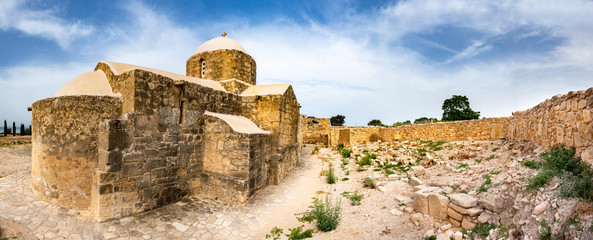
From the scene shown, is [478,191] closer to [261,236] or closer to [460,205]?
[460,205]

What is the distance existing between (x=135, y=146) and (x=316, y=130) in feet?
63.3

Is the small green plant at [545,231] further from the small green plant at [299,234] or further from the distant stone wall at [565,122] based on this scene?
the small green plant at [299,234]

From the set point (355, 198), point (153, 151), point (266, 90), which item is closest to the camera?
point (153, 151)

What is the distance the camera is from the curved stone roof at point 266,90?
9.26 m

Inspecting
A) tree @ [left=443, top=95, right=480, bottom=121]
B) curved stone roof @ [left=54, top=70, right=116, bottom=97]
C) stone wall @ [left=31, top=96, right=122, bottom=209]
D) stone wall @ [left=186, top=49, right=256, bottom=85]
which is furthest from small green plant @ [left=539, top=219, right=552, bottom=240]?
tree @ [left=443, top=95, right=480, bottom=121]

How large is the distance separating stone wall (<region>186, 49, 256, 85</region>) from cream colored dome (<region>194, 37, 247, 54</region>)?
0.31 m

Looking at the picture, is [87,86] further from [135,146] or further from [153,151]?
[153,151]

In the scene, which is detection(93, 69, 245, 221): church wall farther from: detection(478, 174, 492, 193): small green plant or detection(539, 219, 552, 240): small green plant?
detection(539, 219, 552, 240): small green plant

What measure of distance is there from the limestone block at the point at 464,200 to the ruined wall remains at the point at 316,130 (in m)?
17.8

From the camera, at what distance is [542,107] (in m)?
5.05

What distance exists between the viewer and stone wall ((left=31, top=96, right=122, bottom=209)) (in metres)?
5.14

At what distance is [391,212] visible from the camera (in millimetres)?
4984

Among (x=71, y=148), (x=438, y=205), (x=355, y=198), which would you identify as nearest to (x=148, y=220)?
(x=71, y=148)

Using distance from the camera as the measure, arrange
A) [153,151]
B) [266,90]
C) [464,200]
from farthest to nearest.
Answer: [266,90] < [153,151] < [464,200]
